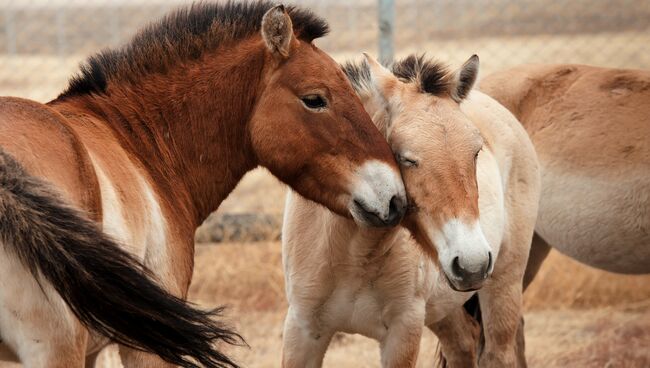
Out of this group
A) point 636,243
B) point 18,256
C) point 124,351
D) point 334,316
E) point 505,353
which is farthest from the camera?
point 636,243

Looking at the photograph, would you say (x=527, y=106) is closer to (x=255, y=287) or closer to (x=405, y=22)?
(x=255, y=287)

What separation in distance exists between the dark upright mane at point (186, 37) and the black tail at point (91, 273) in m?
1.07

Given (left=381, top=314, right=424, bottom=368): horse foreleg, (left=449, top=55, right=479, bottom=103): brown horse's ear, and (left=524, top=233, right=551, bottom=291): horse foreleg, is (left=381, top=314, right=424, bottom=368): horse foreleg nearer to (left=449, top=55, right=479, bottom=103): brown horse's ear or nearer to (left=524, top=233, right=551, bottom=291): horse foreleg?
(left=449, top=55, right=479, bottom=103): brown horse's ear

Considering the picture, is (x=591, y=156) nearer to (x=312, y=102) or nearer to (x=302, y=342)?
(x=302, y=342)

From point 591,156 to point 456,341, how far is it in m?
1.35

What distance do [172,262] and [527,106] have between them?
3250 mm

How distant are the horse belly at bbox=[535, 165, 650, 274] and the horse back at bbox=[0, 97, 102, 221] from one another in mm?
3427

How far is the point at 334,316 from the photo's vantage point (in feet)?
12.9

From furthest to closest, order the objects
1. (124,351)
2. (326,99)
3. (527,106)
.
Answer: (527,106) → (326,99) → (124,351)

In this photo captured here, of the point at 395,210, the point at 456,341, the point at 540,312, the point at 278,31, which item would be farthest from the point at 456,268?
the point at 540,312

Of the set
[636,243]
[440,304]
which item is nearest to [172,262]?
[440,304]

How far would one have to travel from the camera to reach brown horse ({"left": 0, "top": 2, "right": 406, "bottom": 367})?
2.56 m

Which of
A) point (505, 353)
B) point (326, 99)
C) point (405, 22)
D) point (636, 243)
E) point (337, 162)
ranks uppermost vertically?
point (405, 22)

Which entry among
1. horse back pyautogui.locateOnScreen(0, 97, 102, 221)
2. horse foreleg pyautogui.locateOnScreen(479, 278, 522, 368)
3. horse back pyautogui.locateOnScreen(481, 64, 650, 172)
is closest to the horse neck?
horse back pyautogui.locateOnScreen(0, 97, 102, 221)
